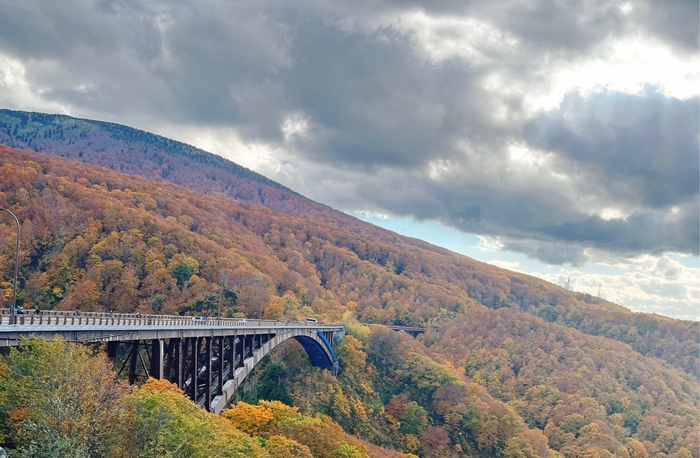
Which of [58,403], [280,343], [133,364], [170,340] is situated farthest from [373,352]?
[58,403]

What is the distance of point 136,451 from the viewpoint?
2919 cm

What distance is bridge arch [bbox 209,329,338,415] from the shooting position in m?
55.8

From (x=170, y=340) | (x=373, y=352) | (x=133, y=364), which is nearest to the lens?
(x=133, y=364)

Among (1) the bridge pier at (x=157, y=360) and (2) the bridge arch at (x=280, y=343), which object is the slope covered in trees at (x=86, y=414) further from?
(2) the bridge arch at (x=280, y=343)

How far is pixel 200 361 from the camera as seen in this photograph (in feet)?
197

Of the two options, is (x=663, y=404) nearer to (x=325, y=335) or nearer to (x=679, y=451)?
(x=679, y=451)

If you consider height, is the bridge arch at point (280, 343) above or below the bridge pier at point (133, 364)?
below

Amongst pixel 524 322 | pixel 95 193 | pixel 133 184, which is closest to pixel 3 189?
pixel 95 193

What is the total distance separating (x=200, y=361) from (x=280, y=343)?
1157 inches

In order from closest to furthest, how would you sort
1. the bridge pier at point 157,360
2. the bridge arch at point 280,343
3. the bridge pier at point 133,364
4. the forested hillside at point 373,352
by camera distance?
the bridge pier at point 133,364, the bridge pier at point 157,360, the bridge arch at point 280,343, the forested hillside at point 373,352

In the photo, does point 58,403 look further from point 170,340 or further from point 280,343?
point 280,343

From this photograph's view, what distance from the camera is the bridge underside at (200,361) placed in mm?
41344

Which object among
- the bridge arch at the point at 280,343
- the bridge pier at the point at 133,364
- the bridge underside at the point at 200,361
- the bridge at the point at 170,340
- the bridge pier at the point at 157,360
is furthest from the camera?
the bridge arch at the point at 280,343

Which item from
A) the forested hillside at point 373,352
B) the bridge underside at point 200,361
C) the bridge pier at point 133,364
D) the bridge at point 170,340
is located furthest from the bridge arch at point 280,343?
the bridge pier at point 133,364
